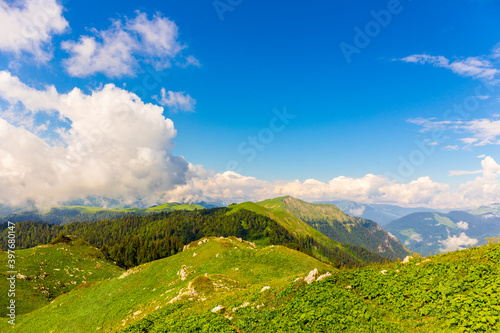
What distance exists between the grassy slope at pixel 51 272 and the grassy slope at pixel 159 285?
50.2ft

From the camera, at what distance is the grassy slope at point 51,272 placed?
2359 inches

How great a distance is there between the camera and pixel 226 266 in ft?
178

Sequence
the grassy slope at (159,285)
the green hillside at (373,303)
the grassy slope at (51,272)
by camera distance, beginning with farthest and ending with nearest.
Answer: the grassy slope at (51,272), the grassy slope at (159,285), the green hillside at (373,303)

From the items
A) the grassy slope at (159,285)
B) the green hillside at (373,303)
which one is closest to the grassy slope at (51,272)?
the grassy slope at (159,285)

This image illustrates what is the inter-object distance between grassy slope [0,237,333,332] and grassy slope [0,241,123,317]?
15304 mm

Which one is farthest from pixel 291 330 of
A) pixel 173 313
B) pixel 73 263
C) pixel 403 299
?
pixel 73 263

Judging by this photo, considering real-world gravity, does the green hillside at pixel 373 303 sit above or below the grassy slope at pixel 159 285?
above

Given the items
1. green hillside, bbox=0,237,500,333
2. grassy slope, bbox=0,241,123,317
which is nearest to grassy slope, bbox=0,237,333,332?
green hillside, bbox=0,237,500,333

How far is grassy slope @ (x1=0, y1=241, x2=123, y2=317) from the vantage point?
59931mm

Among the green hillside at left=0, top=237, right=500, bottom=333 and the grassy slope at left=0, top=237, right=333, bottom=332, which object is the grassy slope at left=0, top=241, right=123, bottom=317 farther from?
the green hillside at left=0, top=237, right=500, bottom=333

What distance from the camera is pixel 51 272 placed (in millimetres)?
77062

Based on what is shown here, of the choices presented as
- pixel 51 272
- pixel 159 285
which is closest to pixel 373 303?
pixel 159 285

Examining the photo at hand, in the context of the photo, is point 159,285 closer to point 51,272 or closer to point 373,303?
point 373,303

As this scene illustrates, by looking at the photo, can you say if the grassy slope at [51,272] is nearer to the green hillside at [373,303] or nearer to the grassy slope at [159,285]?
the grassy slope at [159,285]
